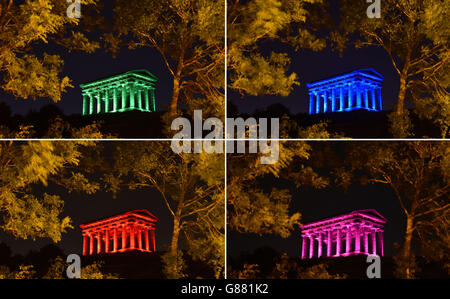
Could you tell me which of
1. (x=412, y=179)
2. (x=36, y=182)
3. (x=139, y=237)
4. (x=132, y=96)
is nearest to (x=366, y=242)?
(x=412, y=179)

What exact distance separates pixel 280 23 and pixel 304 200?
6.45ft

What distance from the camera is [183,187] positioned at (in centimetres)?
505

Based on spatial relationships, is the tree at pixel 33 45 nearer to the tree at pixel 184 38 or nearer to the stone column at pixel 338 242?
the tree at pixel 184 38

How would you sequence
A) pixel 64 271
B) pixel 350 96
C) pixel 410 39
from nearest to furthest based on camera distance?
pixel 350 96 < pixel 64 271 < pixel 410 39

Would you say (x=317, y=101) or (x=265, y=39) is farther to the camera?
(x=265, y=39)

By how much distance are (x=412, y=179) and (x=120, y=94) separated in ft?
10.9

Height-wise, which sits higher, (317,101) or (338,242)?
(317,101)

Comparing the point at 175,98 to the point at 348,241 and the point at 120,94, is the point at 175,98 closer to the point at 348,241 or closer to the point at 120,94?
the point at 120,94

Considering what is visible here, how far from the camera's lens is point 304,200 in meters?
5.03

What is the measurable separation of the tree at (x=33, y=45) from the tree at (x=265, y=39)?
155cm

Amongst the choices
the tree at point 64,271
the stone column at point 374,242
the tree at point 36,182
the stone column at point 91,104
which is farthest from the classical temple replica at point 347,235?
the stone column at point 91,104

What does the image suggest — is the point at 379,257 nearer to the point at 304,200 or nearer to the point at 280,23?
the point at 304,200
